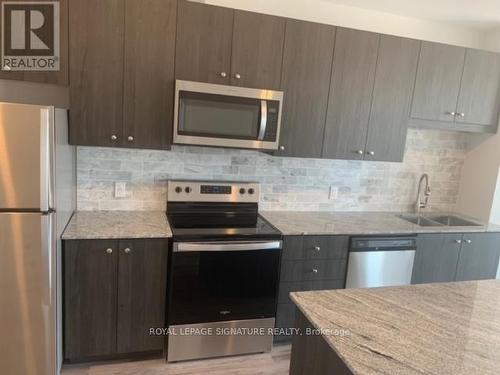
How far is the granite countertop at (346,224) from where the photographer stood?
2.60 m

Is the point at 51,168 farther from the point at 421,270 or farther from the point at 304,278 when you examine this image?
the point at 421,270

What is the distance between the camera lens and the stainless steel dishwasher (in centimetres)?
265

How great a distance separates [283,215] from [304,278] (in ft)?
1.90

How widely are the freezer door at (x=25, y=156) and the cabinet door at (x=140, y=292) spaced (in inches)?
23.1

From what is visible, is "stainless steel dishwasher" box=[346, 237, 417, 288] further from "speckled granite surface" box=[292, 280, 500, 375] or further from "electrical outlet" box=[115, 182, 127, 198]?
"electrical outlet" box=[115, 182, 127, 198]

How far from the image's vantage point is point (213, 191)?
109 inches

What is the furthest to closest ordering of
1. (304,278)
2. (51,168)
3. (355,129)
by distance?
1. (355,129)
2. (304,278)
3. (51,168)

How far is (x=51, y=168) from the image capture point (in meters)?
1.81

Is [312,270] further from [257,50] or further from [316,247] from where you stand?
[257,50]

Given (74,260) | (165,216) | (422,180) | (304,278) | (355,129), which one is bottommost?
(304,278)

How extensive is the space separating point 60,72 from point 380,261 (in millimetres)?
2532

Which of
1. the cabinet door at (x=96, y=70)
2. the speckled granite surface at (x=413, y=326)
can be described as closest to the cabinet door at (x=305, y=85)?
the cabinet door at (x=96, y=70)

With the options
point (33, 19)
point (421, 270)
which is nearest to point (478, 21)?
point (421, 270)

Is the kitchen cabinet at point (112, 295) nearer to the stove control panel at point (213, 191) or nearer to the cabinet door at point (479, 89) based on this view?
the stove control panel at point (213, 191)
